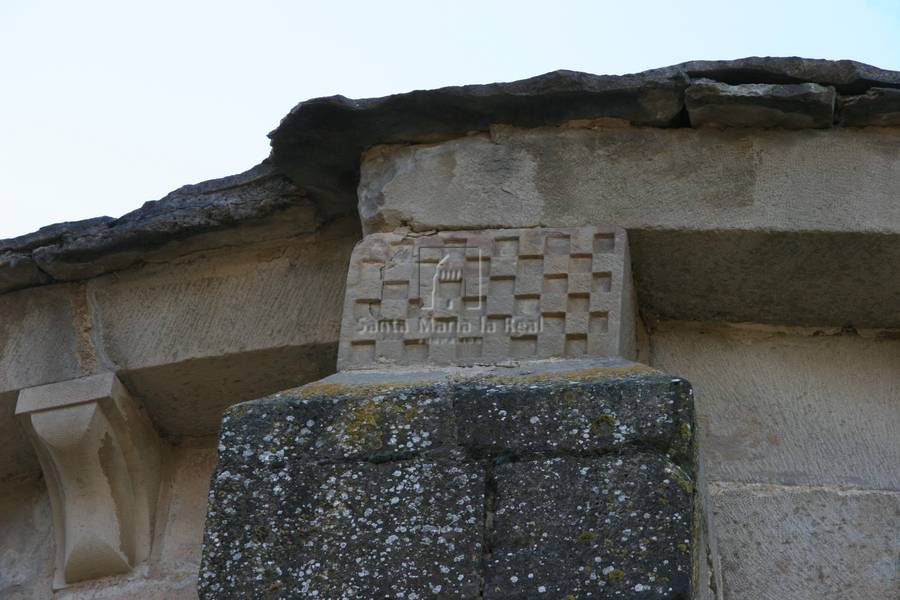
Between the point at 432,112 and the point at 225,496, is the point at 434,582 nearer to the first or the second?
the point at 225,496

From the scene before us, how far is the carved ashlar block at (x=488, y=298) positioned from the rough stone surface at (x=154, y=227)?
0.46 metres

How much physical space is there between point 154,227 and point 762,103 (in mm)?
1559

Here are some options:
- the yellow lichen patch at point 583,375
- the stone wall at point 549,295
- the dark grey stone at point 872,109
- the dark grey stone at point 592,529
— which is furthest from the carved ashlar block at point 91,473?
the dark grey stone at point 872,109

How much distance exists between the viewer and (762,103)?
12.7ft

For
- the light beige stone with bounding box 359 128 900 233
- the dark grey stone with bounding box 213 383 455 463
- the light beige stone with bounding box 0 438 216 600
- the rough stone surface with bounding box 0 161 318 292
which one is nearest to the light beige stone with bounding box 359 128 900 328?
the light beige stone with bounding box 359 128 900 233

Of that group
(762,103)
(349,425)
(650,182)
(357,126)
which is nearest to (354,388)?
(349,425)

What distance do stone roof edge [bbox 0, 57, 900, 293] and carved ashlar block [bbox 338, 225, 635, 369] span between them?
0.30 m

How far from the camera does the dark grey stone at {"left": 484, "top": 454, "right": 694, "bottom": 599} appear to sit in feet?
9.76

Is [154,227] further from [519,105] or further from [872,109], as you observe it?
[872,109]

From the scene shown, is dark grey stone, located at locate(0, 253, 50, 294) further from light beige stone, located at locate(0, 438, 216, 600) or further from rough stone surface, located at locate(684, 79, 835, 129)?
rough stone surface, located at locate(684, 79, 835, 129)

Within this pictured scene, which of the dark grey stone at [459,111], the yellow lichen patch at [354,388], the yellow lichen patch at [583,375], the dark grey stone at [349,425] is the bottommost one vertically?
the dark grey stone at [349,425]

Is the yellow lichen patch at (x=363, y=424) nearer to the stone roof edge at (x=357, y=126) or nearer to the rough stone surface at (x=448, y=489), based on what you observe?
the rough stone surface at (x=448, y=489)

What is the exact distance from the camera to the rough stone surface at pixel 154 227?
4.26m

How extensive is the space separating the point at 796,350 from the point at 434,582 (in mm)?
1401
